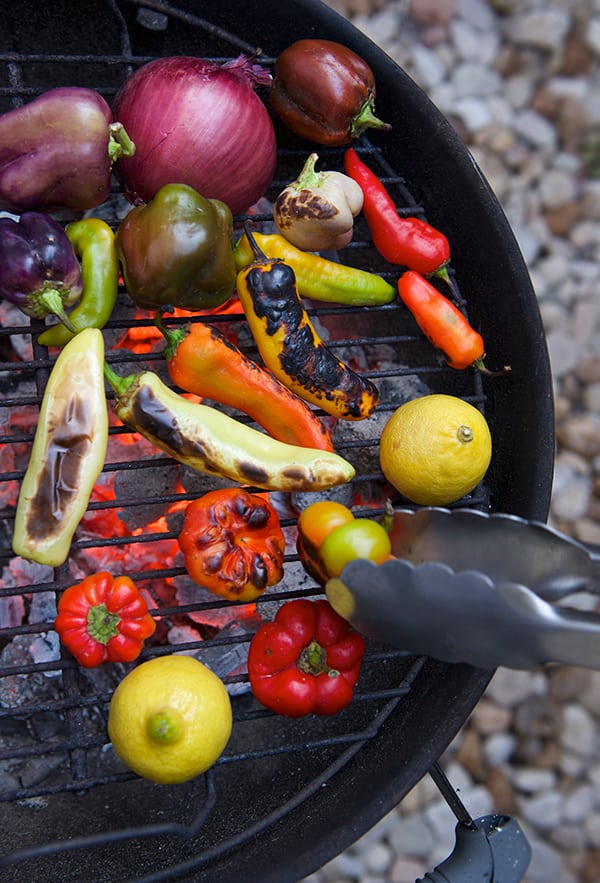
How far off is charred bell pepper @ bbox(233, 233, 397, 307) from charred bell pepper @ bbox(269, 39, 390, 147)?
260mm

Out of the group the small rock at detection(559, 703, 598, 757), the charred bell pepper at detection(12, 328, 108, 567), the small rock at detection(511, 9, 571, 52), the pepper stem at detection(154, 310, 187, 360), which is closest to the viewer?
the charred bell pepper at detection(12, 328, 108, 567)

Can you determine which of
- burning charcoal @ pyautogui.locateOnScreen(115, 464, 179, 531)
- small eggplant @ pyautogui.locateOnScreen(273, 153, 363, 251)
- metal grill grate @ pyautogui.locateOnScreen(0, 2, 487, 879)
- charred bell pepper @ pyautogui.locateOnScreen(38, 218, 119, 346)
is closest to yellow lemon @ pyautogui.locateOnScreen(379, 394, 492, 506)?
metal grill grate @ pyautogui.locateOnScreen(0, 2, 487, 879)

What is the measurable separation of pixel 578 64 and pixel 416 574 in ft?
7.13

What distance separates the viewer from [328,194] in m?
1.80

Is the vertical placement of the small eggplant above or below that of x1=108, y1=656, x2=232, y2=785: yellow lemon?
above

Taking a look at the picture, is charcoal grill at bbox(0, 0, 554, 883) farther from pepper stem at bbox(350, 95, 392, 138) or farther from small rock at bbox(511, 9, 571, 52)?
small rock at bbox(511, 9, 571, 52)

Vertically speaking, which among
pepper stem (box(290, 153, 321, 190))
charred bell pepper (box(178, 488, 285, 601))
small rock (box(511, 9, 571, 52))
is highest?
small rock (box(511, 9, 571, 52))

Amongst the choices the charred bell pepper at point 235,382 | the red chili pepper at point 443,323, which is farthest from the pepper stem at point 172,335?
the red chili pepper at point 443,323

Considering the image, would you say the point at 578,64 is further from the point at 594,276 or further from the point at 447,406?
the point at 447,406

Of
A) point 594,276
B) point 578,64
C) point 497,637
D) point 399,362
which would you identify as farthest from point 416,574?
point 578,64

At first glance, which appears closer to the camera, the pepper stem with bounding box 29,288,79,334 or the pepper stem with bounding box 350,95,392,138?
the pepper stem with bounding box 29,288,79,334

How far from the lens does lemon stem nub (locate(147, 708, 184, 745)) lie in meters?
1.52

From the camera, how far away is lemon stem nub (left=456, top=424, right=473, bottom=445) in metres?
1.68

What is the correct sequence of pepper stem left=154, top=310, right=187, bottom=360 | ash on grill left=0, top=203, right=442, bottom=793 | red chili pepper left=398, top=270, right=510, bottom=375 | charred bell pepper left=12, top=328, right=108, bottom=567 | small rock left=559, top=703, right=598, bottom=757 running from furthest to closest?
small rock left=559, top=703, right=598, bottom=757
ash on grill left=0, top=203, right=442, bottom=793
red chili pepper left=398, top=270, right=510, bottom=375
pepper stem left=154, top=310, right=187, bottom=360
charred bell pepper left=12, top=328, right=108, bottom=567
